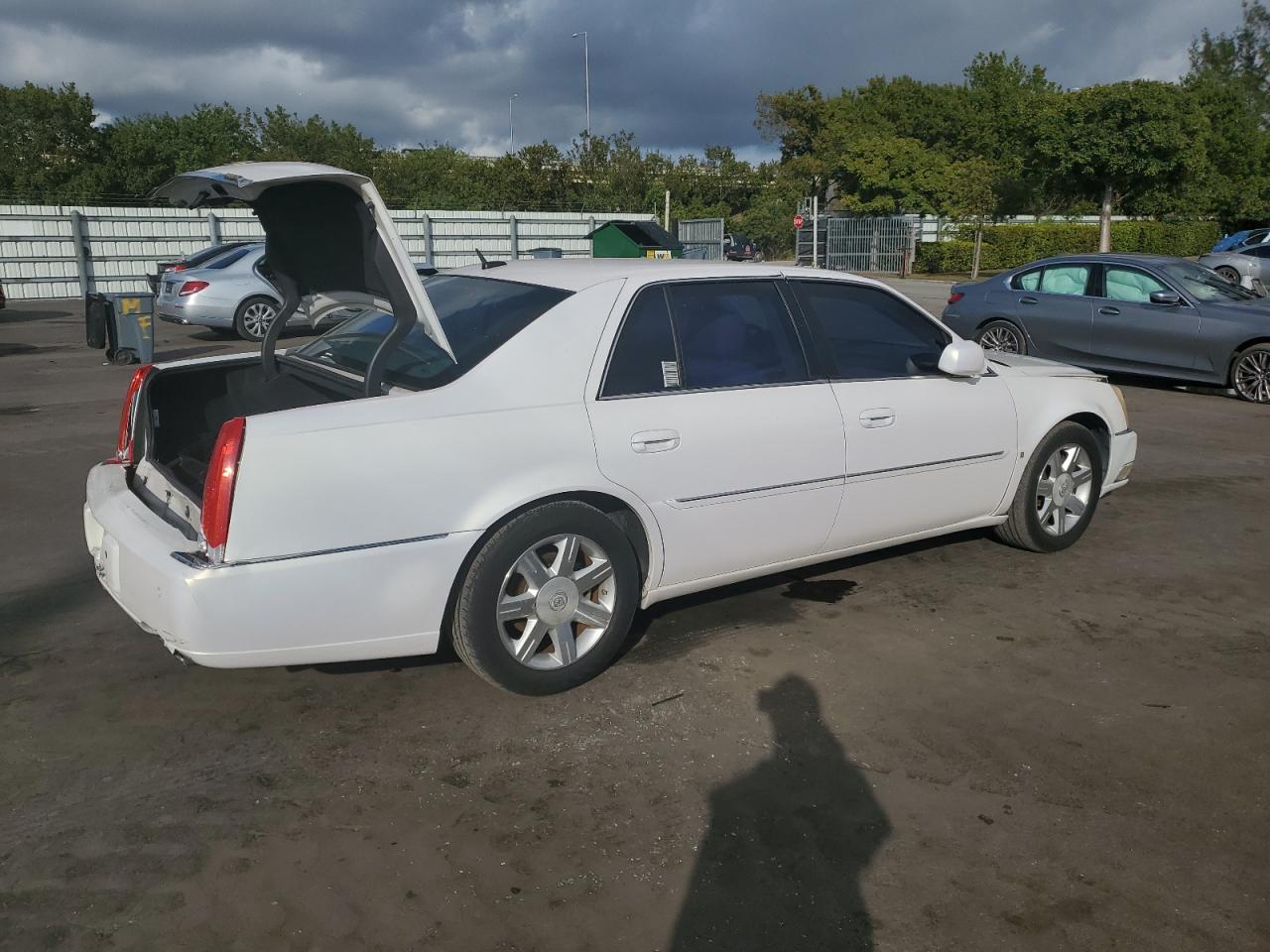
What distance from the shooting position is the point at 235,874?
2.94m

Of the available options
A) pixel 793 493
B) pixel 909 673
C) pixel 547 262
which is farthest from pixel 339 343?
pixel 909 673

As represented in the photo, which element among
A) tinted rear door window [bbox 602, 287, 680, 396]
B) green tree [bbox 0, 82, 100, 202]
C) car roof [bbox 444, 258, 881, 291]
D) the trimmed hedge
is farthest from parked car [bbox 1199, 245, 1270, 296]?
green tree [bbox 0, 82, 100, 202]

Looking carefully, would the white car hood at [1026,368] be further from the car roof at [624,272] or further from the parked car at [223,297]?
the parked car at [223,297]

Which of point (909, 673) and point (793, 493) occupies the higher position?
point (793, 493)

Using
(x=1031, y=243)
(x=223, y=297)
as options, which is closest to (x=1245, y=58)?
(x=1031, y=243)

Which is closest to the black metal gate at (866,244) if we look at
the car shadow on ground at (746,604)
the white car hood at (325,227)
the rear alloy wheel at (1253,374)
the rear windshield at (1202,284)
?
the rear windshield at (1202,284)

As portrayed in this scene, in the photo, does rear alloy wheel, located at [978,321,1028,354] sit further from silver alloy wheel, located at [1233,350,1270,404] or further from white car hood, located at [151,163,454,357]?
white car hood, located at [151,163,454,357]

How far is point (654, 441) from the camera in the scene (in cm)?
402

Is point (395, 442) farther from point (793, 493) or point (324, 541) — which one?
point (793, 493)

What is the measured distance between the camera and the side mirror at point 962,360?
4.88m

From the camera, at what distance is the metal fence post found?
80.5ft

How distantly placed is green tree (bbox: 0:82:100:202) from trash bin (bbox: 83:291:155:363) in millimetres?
33567

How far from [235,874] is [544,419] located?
1.74 meters

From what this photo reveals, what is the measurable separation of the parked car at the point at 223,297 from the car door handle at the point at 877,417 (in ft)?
40.8
